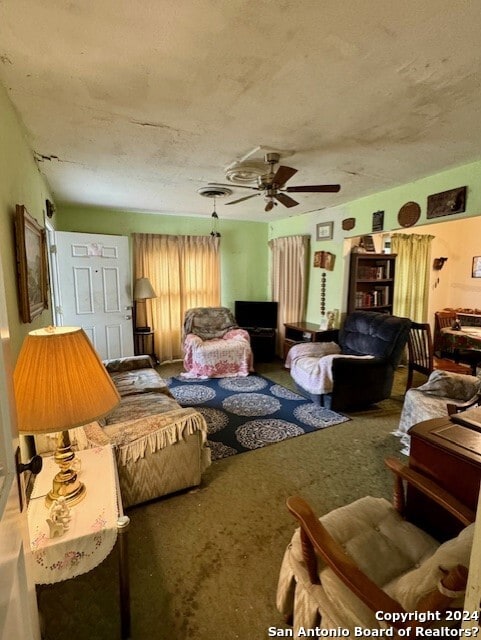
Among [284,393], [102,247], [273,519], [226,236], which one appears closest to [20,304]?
[273,519]

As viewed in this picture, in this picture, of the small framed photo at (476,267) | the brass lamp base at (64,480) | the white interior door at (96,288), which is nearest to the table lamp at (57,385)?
the brass lamp base at (64,480)

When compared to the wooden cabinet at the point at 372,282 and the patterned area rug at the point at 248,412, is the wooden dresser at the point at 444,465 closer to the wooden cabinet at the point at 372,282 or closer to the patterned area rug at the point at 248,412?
the patterned area rug at the point at 248,412

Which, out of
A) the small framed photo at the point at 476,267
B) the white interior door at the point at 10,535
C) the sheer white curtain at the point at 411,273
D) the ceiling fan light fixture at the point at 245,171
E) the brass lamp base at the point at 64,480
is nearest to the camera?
the white interior door at the point at 10,535

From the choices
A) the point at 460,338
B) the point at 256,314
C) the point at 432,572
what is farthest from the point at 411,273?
the point at 432,572

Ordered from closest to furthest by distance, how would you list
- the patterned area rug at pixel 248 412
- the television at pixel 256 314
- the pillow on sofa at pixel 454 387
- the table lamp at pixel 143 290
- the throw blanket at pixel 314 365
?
the pillow on sofa at pixel 454 387 < the patterned area rug at pixel 248 412 < the throw blanket at pixel 314 365 < the table lamp at pixel 143 290 < the television at pixel 256 314

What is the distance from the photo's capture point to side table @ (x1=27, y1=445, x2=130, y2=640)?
43.7 inches

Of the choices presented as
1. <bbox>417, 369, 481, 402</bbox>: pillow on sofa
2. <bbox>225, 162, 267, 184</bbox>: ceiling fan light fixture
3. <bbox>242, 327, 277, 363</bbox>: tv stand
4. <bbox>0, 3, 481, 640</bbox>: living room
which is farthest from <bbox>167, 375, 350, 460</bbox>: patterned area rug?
<bbox>225, 162, 267, 184</bbox>: ceiling fan light fixture

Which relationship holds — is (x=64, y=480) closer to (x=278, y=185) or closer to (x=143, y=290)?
(x=278, y=185)

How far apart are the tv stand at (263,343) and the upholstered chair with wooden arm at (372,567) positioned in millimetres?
3631

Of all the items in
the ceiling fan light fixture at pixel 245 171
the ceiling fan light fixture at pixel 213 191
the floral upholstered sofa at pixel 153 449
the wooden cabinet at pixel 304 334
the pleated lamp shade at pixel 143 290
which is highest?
the ceiling fan light fixture at pixel 213 191

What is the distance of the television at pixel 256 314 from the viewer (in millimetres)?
5156

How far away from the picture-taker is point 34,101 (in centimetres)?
168

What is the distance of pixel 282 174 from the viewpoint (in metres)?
2.23

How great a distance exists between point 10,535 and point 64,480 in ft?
2.36
